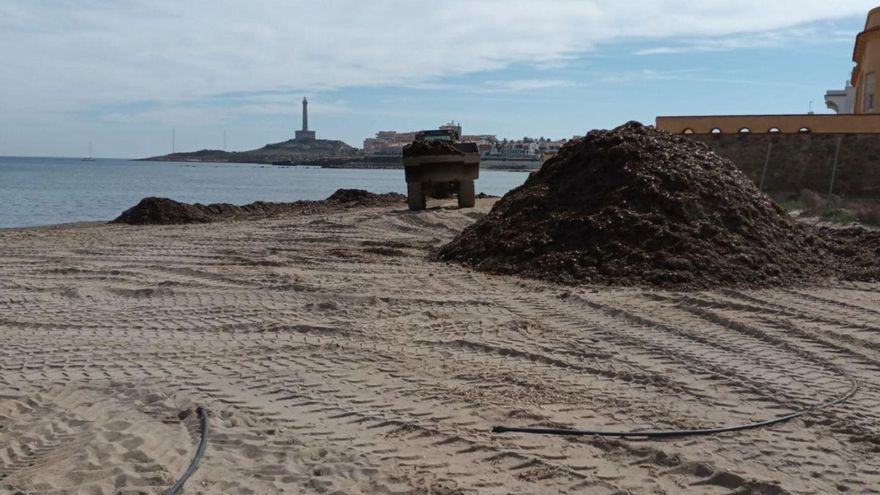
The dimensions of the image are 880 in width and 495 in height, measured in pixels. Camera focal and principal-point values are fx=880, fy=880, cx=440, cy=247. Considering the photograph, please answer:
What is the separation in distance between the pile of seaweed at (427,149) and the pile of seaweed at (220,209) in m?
3.31

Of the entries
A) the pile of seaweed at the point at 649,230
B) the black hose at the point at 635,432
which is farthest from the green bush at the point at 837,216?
the black hose at the point at 635,432

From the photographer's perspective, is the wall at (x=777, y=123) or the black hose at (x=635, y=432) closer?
the black hose at (x=635, y=432)

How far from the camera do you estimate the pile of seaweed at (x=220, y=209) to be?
66.8 ft

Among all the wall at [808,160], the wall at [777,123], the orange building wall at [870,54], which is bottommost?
the wall at [808,160]

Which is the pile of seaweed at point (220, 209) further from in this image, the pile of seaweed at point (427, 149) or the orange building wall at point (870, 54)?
the orange building wall at point (870, 54)

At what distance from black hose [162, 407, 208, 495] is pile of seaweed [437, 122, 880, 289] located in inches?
226

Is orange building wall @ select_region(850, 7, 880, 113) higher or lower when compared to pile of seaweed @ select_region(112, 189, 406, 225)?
higher

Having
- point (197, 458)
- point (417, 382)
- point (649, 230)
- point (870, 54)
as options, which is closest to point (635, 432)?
point (417, 382)

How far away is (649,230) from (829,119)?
14.8 metres

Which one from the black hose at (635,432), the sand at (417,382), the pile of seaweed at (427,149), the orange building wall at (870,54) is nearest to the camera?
the sand at (417,382)

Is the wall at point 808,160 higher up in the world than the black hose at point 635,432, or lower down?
higher up

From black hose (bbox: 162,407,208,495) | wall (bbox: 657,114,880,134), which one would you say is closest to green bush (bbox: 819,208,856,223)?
wall (bbox: 657,114,880,134)

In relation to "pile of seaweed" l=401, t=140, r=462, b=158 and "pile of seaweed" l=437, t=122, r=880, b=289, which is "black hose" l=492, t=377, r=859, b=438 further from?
"pile of seaweed" l=401, t=140, r=462, b=158

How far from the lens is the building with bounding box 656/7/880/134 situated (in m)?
23.0
